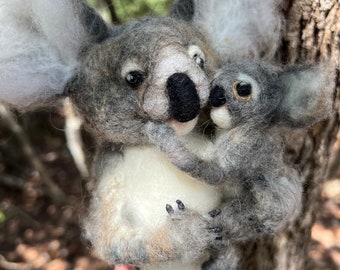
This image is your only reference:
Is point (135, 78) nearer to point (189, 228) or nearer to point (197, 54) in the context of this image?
point (197, 54)

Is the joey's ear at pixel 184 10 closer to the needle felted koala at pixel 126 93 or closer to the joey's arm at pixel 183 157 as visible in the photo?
the needle felted koala at pixel 126 93

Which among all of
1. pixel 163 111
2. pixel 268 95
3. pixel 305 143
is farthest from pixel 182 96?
pixel 305 143

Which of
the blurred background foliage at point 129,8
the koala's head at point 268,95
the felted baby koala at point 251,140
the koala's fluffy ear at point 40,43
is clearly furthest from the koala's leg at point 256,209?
the blurred background foliage at point 129,8

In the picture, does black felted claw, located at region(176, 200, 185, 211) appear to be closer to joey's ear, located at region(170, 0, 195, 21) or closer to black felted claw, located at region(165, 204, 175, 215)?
black felted claw, located at region(165, 204, 175, 215)

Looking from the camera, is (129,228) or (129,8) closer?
(129,228)

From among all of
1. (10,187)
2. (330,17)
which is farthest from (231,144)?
(10,187)

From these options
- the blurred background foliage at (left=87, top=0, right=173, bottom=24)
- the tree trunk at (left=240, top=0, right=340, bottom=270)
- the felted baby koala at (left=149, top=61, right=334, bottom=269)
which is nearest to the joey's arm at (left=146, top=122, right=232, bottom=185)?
the felted baby koala at (left=149, top=61, right=334, bottom=269)
